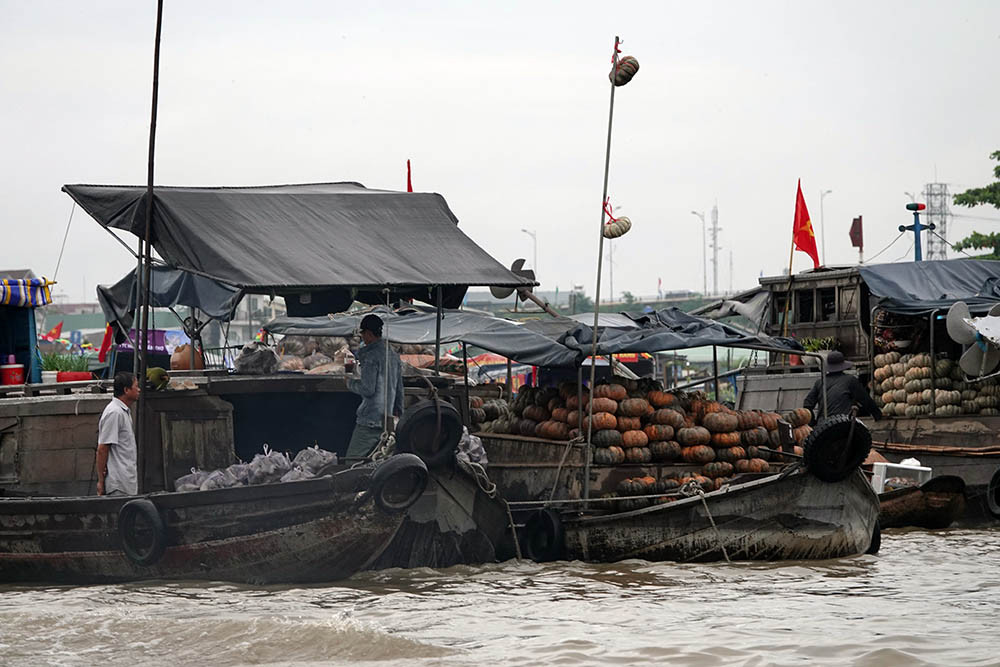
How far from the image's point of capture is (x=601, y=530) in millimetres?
10867

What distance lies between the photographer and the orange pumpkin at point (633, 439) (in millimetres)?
11164

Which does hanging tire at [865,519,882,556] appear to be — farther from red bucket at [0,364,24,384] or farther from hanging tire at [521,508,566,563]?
red bucket at [0,364,24,384]

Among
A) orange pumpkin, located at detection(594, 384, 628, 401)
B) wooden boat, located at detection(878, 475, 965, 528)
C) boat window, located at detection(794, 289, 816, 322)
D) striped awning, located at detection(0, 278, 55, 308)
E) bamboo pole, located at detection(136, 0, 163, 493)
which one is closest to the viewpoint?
bamboo pole, located at detection(136, 0, 163, 493)

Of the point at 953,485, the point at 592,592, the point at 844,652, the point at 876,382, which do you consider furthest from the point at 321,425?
the point at 876,382

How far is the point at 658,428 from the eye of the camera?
37.1 ft

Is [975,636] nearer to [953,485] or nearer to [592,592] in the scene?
[592,592]

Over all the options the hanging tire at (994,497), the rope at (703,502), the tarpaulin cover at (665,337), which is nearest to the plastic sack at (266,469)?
the tarpaulin cover at (665,337)

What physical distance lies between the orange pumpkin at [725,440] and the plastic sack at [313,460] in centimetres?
360

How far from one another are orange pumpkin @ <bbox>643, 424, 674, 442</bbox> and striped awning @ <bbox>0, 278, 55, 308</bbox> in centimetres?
615

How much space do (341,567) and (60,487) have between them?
8.06ft

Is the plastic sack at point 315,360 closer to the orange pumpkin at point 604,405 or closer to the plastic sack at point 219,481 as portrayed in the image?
the orange pumpkin at point 604,405

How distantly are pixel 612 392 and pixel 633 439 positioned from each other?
51 centimetres

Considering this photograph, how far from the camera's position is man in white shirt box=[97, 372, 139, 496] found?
9.31 metres

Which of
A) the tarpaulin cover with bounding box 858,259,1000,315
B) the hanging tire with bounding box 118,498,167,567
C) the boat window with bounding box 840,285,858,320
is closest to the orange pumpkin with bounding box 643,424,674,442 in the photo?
the hanging tire with bounding box 118,498,167,567
